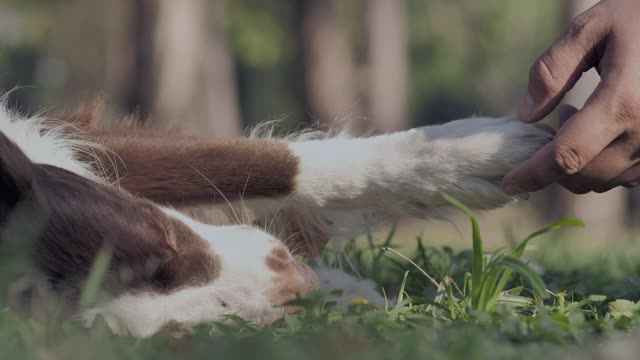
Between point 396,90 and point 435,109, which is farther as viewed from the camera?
point 435,109

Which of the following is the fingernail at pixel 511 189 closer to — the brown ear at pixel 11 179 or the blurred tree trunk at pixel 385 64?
the brown ear at pixel 11 179

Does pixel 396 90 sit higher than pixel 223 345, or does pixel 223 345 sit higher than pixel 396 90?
pixel 223 345

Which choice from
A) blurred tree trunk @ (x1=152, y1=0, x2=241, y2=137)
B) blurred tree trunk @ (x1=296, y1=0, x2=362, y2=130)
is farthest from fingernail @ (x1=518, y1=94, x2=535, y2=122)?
blurred tree trunk @ (x1=296, y1=0, x2=362, y2=130)

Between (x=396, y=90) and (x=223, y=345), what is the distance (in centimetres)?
2260

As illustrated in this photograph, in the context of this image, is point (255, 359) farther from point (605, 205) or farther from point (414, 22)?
point (414, 22)

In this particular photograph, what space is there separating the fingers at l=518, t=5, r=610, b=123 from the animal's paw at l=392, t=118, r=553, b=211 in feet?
1.45

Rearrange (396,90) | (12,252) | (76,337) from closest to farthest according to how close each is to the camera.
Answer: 1. (76,337)
2. (12,252)
3. (396,90)

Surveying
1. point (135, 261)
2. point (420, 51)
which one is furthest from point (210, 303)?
point (420, 51)

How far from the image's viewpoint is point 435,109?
50500 millimetres

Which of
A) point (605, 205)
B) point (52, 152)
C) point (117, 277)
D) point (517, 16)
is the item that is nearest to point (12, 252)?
point (117, 277)

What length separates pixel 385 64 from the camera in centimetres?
2478

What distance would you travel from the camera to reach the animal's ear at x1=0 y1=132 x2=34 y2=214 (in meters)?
3.14

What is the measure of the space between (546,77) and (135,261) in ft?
4.74

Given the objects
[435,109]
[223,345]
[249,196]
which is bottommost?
[435,109]
